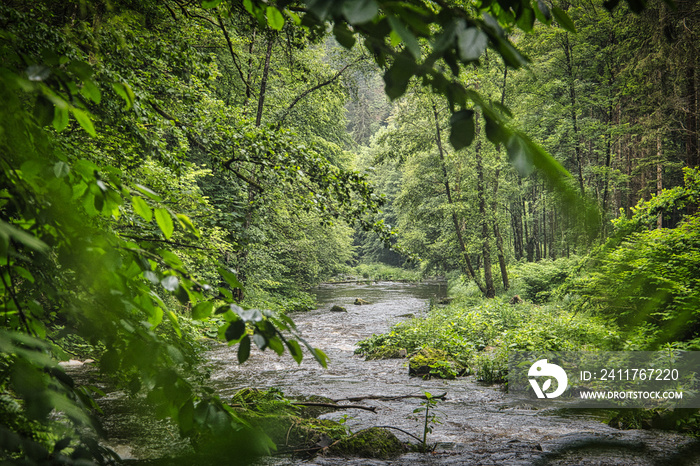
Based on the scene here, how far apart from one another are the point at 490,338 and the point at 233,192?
11.3 meters

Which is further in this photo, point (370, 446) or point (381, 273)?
point (381, 273)

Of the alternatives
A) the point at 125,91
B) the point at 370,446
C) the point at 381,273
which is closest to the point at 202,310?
the point at 125,91

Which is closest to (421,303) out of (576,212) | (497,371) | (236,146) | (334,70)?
(334,70)

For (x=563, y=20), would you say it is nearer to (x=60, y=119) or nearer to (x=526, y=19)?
(x=526, y=19)

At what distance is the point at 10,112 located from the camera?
0.99 m

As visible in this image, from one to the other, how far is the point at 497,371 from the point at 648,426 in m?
2.82

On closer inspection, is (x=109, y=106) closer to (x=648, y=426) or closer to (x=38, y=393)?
(x=38, y=393)

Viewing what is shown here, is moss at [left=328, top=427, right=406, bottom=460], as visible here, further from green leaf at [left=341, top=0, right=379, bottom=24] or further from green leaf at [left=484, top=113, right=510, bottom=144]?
green leaf at [left=341, top=0, right=379, bottom=24]

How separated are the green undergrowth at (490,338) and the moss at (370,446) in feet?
8.91

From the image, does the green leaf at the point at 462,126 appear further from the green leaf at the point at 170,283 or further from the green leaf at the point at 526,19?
the green leaf at the point at 170,283

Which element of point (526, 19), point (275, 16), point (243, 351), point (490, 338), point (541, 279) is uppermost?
point (275, 16)

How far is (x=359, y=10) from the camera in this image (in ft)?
2.38
